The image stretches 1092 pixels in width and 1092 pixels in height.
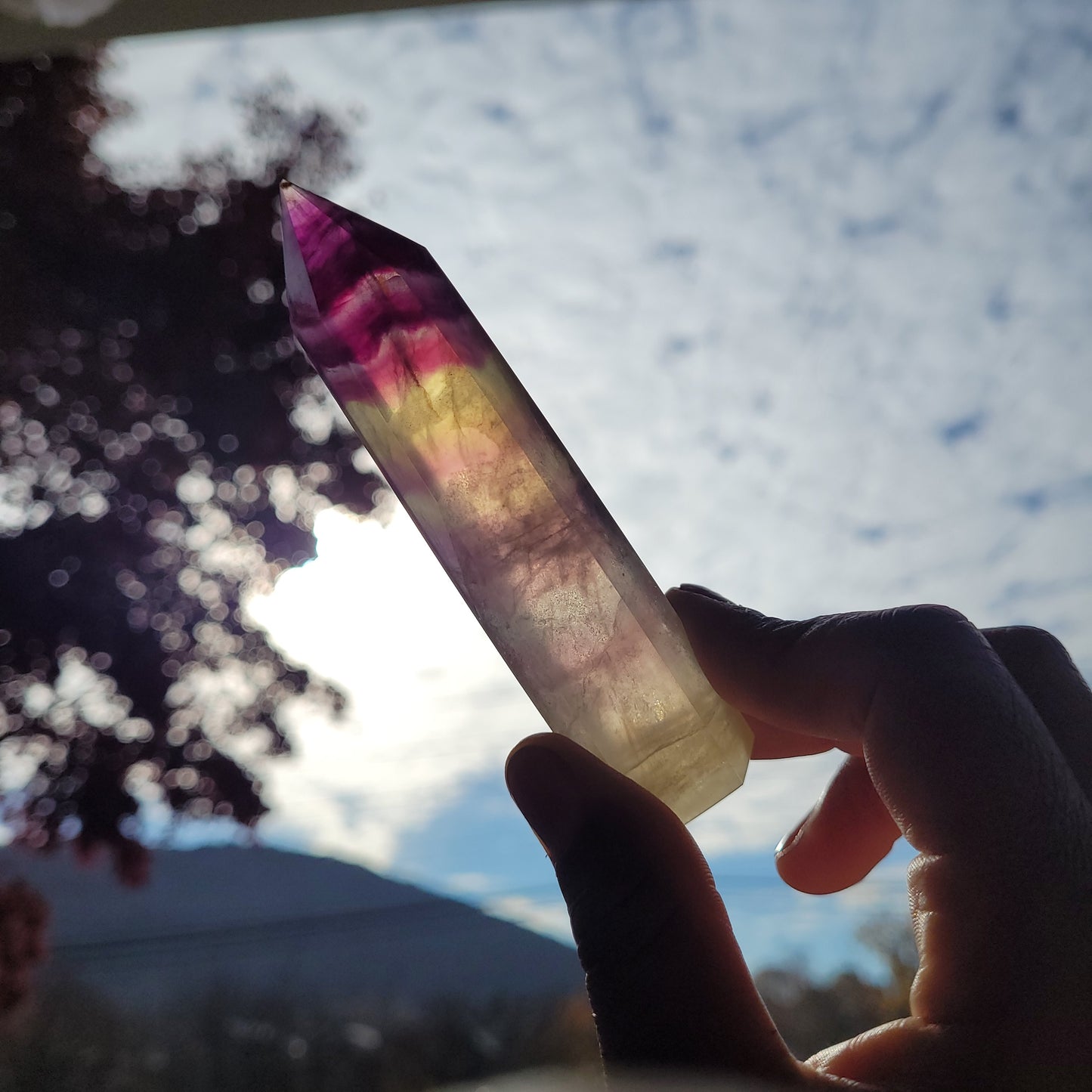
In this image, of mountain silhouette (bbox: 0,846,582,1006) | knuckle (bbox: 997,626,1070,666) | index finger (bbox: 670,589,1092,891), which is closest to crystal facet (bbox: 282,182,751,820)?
index finger (bbox: 670,589,1092,891)

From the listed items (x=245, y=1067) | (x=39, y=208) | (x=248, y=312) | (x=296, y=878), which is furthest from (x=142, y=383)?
(x=296, y=878)

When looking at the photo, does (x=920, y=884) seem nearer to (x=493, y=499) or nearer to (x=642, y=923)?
(x=642, y=923)

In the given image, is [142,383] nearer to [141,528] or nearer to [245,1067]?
[141,528]

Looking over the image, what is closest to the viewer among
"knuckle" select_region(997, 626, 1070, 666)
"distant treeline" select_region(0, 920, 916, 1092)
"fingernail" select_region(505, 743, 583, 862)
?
"fingernail" select_region(505, 743, 583, 862)

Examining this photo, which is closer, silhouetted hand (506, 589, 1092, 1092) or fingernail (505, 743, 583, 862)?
silhouetted hand (506, 589, 1092, 1092)

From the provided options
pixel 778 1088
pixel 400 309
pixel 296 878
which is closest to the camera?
pixel 778 1088

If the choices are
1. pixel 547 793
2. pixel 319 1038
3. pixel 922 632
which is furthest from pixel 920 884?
pixel 319 1038

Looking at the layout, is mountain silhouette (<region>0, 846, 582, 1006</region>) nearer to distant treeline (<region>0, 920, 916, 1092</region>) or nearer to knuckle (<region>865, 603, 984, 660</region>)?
distant treeline (<region>0, 920, 916, 1092</region>)
